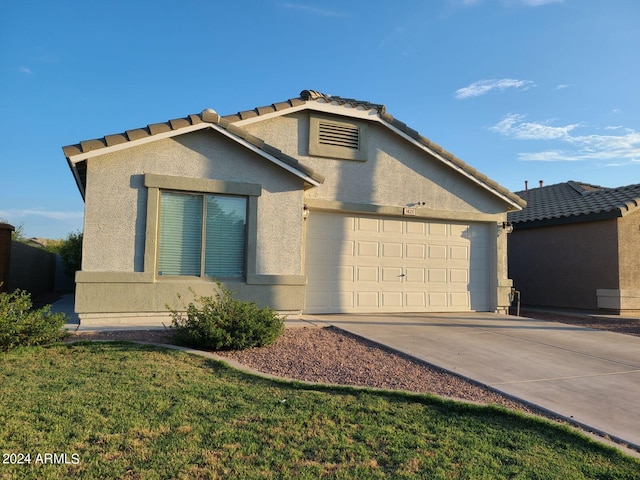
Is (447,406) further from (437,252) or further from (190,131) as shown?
(437,252)

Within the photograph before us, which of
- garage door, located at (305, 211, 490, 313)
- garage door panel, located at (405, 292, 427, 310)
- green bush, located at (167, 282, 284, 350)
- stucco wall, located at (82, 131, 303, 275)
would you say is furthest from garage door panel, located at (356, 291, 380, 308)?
green bush, located at (167, 282, 284, 350)

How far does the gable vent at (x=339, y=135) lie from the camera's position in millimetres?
11584

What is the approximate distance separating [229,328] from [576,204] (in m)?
13.4

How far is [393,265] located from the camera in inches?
468

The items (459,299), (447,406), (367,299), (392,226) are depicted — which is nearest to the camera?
(447,406)

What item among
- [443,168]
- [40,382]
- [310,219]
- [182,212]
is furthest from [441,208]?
[40,382]

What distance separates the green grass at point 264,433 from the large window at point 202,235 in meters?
3.98

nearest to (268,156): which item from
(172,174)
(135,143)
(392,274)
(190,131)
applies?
(190,131)

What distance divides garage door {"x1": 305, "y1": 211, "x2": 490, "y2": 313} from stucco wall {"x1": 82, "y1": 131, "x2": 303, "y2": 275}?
124cm

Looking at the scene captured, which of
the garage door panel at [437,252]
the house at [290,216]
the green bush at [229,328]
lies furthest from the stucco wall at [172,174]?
the garage door panel at [437,252]

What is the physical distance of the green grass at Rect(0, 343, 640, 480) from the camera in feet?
11.1

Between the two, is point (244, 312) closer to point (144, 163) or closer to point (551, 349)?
point (144, 163)

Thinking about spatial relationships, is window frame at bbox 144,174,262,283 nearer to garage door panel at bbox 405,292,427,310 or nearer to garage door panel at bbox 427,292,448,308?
garage door panel at bbox 405,292,427,310

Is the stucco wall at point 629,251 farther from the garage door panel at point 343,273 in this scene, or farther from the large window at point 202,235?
the large window at point 202,235
